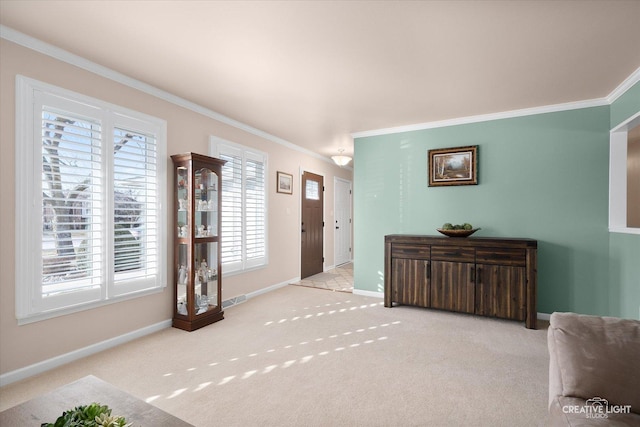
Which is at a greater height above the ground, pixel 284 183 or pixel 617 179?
pixel 284 183

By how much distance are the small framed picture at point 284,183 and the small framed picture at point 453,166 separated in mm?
2402

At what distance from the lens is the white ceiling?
2.03 meters

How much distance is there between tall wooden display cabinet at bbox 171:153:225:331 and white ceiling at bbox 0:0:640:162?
85cm

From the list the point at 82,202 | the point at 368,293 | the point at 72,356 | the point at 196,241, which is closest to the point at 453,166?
the point at 368,293

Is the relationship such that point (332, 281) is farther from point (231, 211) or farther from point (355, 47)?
point (355, 47)

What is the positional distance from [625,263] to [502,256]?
1090 millimetres

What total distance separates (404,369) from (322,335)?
→ 97cm

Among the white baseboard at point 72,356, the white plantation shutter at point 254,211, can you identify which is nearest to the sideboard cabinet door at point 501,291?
the white plantation shutter at point 254,211

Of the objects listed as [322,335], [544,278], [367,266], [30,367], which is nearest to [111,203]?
[30,367]

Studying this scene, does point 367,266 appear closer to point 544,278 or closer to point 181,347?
point 544,278

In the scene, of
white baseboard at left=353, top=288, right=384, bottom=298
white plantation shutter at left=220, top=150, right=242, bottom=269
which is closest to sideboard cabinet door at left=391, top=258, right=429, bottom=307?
white baseboard at left=353, top=288, right=384, bottom=298

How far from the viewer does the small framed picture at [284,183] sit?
17.5 feet

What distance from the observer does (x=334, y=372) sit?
8.15ft
